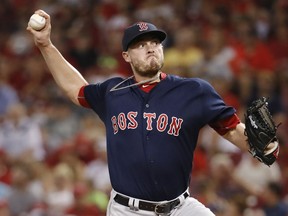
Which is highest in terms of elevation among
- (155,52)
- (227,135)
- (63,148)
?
(155,52)

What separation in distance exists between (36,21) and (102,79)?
6.14 meters

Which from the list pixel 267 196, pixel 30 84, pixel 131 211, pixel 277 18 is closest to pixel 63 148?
pixel 30 84

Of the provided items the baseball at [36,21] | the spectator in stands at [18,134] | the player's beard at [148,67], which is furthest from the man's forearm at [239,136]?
the spectator in stands at [18,134]

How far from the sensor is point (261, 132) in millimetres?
5094

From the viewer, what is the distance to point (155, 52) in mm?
5324

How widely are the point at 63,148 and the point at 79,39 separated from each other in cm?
291

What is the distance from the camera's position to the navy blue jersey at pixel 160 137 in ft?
17.1

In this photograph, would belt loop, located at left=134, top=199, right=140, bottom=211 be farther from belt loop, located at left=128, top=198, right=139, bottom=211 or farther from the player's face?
the player's face

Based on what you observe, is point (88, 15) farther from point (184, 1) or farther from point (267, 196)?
point (267, 196)

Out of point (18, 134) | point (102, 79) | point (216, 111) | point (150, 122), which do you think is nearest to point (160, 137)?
point (150, 122)

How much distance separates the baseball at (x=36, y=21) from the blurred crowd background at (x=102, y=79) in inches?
126

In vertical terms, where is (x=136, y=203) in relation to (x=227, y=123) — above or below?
below

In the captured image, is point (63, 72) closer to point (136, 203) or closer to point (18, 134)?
point (136, 203)

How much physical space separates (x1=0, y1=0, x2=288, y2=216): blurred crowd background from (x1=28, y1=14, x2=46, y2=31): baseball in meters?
3.20
